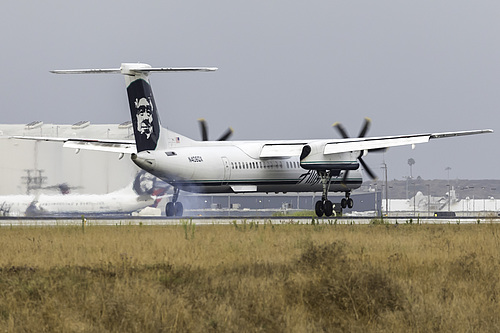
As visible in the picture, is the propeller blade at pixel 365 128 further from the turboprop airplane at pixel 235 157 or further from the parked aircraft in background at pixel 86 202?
the parked aircraft in background at pixel 86 202

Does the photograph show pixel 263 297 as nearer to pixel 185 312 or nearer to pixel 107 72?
pixel 185 312

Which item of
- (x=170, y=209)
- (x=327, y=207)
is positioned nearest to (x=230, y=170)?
(x=170, y=209)

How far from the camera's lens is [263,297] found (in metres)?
16.7

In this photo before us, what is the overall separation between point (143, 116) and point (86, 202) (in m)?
37.6

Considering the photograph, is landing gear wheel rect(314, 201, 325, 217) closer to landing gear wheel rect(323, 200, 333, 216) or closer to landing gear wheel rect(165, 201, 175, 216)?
landing gear wheel rect(323, 200, 333, 216)

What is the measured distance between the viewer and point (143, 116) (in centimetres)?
4750

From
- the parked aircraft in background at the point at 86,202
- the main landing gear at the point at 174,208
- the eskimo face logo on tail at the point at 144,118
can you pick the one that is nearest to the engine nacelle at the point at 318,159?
the main landing gear at the point at 174,208

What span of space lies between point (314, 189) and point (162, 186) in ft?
107

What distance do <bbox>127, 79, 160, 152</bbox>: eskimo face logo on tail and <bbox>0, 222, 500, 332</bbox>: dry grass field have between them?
20499 millimetres

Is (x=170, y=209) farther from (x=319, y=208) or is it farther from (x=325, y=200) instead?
(x=325, y=200)

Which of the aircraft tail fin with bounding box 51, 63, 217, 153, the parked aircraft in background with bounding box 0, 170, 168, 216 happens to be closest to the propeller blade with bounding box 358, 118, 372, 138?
the aircraft tail fin with bounding box 51, 63, 217, 153

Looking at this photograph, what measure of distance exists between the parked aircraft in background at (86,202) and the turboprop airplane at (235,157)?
95.7 ft

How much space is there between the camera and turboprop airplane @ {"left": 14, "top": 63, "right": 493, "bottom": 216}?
47375mm

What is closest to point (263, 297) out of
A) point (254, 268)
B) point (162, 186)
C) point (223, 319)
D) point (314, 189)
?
point (223, 319)
